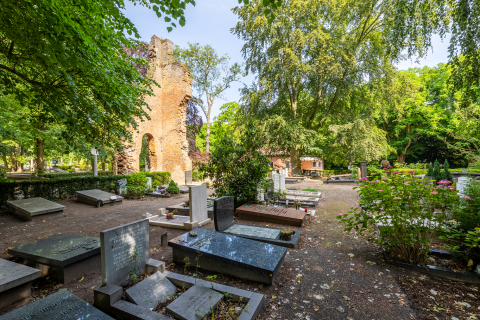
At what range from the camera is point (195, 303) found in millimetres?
2457

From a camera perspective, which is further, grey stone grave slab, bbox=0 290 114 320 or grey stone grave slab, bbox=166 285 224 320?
grey stone grave slab, bbox=166 285 224 320

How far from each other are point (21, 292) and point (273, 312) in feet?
10.6

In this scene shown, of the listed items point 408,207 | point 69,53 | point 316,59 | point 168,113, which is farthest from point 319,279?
point 168,113

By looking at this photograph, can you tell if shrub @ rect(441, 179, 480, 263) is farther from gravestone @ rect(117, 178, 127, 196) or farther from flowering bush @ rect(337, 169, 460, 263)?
gravestone @ rect(117, 178, 127, 196)

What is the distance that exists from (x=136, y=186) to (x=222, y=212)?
7.50 metres

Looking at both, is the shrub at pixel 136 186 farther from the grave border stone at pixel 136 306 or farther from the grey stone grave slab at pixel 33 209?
the grave border stone at pixel 136 306

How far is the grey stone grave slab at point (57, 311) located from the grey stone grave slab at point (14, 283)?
2.24 ft

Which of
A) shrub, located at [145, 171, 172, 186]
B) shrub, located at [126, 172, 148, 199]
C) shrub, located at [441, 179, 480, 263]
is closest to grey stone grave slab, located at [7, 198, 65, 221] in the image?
shrub, located at [126, 172, 148, 199]

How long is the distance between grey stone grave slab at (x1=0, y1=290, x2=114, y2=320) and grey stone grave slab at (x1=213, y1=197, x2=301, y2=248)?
9.55 feet

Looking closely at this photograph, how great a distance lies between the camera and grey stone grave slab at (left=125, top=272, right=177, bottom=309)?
254 centimetres

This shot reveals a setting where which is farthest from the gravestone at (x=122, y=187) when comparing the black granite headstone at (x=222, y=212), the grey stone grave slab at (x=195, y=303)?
the grey stone grave slab at (x=195, y=303)

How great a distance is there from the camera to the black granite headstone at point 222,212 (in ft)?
16.2

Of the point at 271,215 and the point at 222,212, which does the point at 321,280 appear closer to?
the point at 222,212

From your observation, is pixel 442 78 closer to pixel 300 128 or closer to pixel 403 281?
pixel 300 128
